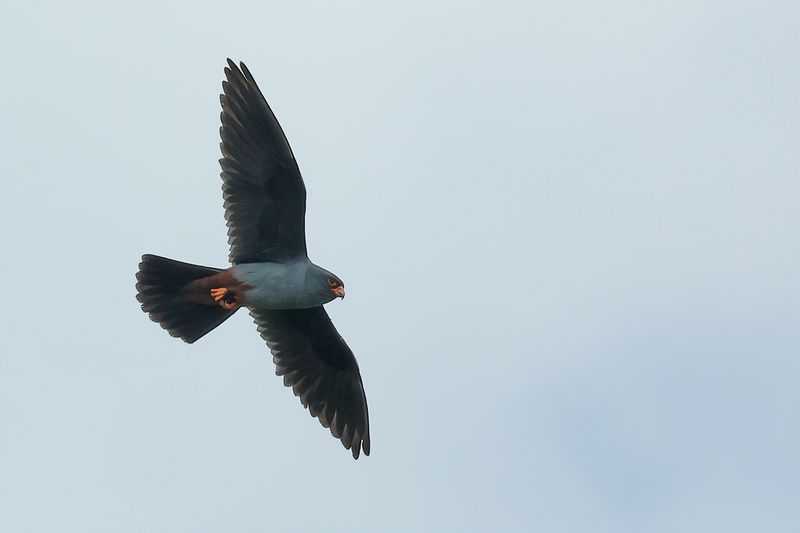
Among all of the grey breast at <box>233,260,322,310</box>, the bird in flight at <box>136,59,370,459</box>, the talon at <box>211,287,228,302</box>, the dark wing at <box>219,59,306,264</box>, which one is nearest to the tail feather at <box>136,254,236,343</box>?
the bird in flight at <box>136,59,370,459</box>

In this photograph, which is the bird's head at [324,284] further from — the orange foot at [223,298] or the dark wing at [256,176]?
the orange foot at [223,298]

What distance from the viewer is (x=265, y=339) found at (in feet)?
73.6

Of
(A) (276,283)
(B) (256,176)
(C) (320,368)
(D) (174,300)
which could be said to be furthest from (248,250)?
(C) (320,368)

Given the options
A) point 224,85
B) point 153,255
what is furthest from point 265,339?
point 224,85

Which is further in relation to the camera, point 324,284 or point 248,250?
point 248,250

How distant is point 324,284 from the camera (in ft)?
68.3

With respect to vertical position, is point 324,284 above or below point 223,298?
above

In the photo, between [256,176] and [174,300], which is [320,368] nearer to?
[174,300]

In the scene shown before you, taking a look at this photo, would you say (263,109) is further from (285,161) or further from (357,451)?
(357,451)

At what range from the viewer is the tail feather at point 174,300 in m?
20.9

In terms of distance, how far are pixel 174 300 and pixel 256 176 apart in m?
1.95

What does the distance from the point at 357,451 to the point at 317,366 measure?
1317mm

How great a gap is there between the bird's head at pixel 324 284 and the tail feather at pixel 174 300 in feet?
4.05

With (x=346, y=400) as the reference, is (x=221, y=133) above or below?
above
